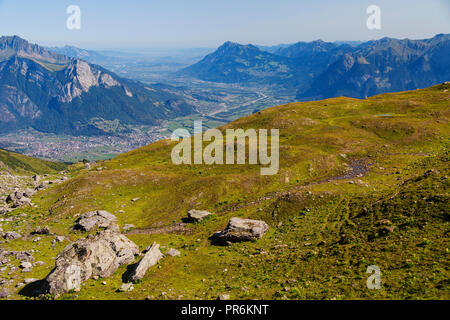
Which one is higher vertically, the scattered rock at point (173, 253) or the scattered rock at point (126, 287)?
the scattered rock at point (126, 287)

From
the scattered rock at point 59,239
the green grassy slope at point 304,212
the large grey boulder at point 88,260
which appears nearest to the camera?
the green grassy slope at point 304,212

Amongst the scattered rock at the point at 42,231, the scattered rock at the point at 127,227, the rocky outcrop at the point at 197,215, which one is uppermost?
the rocky outcrop at the point at 197,215

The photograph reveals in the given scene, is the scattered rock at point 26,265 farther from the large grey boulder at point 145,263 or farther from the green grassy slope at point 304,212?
the large grey boulder at point 145,263

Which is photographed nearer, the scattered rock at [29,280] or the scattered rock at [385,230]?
the scattered rock at [385,230]

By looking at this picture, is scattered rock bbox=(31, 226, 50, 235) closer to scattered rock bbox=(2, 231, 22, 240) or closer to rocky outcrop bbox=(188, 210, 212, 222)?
scattered rock bbox=(2, 231, 22, 240)

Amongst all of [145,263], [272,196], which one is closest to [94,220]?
[145,263]

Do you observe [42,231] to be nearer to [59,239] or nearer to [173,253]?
[59,239]

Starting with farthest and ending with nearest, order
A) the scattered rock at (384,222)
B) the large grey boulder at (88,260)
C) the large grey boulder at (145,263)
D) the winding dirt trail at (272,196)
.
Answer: the winding dirt trail at (272,196) < the large grey boulder at (145,263) < the scattered rock at (384,222) < the large grey boulder at (88,260)

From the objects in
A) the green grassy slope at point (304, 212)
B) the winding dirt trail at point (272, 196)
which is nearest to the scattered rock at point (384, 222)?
the green grassy slope at point (304, 212)

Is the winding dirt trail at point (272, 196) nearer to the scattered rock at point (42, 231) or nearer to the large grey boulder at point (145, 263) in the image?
the large grey boulder at point (145, 263)
